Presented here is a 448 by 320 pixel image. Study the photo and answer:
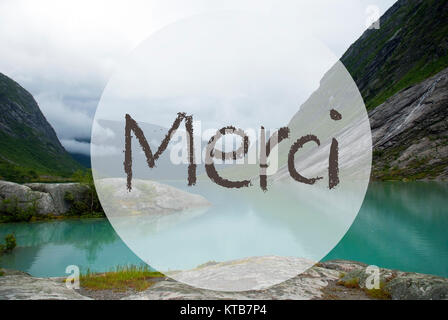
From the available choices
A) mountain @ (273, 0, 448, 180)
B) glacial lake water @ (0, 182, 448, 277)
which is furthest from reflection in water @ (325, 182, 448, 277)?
mountain @ (273, 0, 448, 180)

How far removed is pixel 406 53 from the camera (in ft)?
484

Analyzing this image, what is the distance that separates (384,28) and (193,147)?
228 m

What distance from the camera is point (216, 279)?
29.8 ft

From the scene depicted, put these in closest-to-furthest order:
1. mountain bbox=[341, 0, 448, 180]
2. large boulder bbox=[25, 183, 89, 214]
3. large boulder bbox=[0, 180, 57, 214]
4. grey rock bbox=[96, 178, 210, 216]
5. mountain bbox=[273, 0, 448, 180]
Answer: large boulder bbox=[0, 180, 57, 214] < grey rock bbox=[96, 178, 210, 216] < large boulder bbox=[25, 183, 89, 214] < mountain bbox=[273, 0, 448, 180] < mountain bbox=[341, 0, 448, 180]

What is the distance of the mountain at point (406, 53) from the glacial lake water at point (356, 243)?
102 meters

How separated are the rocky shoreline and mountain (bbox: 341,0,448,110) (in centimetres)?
13121

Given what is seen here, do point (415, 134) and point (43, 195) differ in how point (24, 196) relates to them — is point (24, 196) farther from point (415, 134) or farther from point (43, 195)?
point (415, 134)

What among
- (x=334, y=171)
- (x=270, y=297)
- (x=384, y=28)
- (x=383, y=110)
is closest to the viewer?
(x=334, y=171)

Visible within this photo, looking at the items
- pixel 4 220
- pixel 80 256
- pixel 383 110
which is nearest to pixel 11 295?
pixel 80 256

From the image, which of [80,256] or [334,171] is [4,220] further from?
[334,171]

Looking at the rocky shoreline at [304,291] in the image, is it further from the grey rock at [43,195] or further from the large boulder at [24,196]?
the grey rock at [43,195]

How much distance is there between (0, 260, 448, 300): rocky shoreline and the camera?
915 centimetres

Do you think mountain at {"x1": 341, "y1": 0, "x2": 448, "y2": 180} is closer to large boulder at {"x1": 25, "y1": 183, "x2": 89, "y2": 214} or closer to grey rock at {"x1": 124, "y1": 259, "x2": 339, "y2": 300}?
large boulder at {"x1": 25, "y1": 183, "x2": 89, "y2": 214}

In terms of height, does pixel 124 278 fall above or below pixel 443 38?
below
